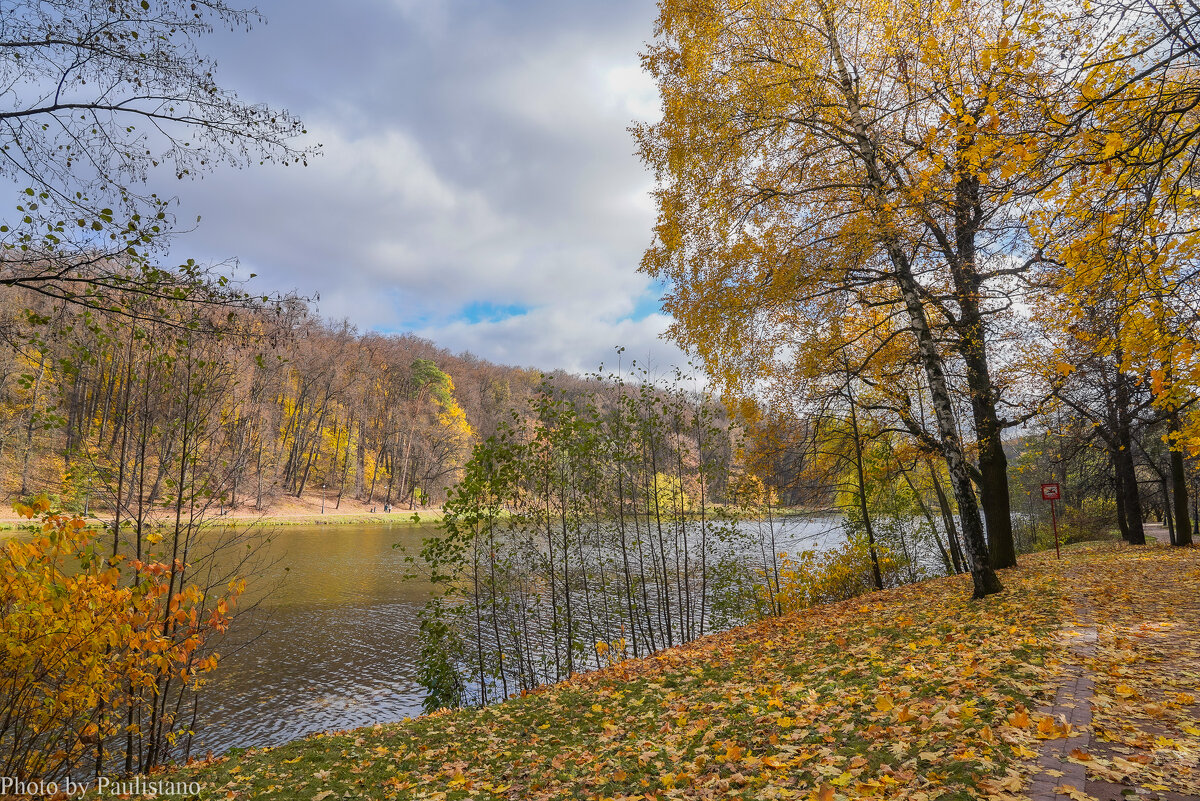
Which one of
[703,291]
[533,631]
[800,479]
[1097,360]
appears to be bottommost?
[533,631]

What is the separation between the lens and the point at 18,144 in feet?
12.8

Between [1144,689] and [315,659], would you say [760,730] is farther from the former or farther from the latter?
[315,659]

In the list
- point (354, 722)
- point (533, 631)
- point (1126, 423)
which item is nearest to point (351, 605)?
point (533, 631)

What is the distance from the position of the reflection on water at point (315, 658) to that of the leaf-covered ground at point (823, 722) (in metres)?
2.62

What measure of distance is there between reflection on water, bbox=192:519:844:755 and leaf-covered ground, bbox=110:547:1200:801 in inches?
103

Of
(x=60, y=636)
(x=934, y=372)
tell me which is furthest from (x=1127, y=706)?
(x=60, y=636)

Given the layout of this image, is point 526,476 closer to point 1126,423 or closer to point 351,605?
point 351,605

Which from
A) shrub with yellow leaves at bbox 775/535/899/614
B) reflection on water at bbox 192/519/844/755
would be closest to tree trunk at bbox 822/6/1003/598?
shrub with yellow leaves at bbox 775/535/899/614

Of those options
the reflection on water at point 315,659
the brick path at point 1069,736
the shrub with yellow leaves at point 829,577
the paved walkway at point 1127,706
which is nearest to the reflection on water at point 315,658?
the reflection on water at point 315,659

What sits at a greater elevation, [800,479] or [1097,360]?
[1097,360]

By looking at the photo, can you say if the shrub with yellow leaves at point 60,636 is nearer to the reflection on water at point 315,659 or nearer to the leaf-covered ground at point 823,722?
the leaf-covered ground at point 823,722

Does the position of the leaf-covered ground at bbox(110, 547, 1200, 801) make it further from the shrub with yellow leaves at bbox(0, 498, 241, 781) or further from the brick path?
the shrub with yellow leaves at bbox(0, 498, 241, 781)

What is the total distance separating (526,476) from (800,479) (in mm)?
6409

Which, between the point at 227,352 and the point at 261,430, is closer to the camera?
the point at 227,352
